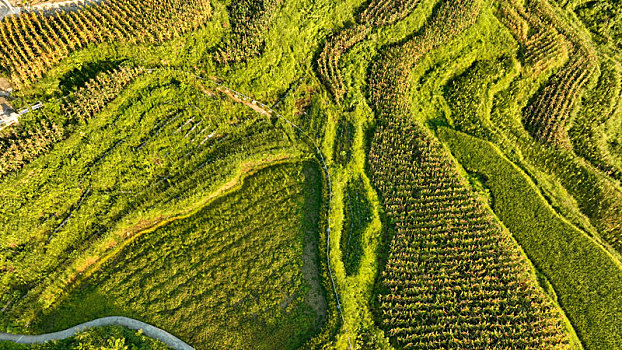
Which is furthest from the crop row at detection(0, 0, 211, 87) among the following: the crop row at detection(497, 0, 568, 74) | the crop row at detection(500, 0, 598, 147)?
the crop row at detection(500, 0, 598, 147)

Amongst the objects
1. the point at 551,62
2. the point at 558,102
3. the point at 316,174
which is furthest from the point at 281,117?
the point at 551,62

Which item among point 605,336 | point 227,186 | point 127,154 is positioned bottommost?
point 605,336

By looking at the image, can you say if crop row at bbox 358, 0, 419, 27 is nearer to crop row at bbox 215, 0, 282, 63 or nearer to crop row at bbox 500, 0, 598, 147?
crop row at bbox 215, 0, 282, 63

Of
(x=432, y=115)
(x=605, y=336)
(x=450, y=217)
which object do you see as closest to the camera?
(x=605, y=336)

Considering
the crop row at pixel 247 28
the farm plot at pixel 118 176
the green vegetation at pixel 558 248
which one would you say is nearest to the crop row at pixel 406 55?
the green vegetation at pixel 558 248

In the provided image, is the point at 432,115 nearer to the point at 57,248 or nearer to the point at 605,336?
the point at 605,336

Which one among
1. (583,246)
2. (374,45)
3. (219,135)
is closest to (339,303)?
(219,135)
